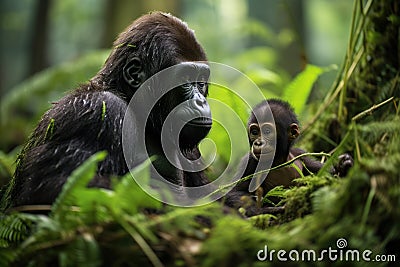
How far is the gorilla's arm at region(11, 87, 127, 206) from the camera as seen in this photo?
276 cm

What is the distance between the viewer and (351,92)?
13.7ft

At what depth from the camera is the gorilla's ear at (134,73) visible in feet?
11.0

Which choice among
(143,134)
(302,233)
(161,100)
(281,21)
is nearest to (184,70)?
(161,100)

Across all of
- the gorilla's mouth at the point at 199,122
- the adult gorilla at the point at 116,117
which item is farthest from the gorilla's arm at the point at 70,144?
the gorilla's mouth at the point at 199,122

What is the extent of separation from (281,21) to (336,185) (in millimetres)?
8156

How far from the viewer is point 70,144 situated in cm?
286

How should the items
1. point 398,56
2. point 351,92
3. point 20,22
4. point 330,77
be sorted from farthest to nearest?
point 20,22
point 330,77
point 351,92
point 398,56

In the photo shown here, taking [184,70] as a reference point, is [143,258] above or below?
below

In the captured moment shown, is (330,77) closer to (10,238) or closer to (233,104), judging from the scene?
(233,104)
